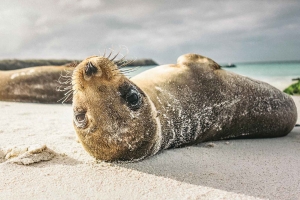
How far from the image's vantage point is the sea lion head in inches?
108

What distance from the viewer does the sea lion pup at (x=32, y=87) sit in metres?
7.39

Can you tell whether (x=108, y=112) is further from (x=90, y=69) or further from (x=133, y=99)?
(x=90, y=69)

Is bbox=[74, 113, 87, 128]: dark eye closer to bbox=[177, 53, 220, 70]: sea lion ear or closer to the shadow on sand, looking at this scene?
the shadow on sand

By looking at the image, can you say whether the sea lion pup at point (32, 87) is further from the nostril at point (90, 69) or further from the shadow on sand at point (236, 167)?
the nostril at point (90, 69)

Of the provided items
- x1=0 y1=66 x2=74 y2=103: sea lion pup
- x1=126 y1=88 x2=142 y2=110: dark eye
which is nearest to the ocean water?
x1=126 y1=88 x2=142 y2=110: dark eye

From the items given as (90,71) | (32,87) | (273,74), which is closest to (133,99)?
(90,71)

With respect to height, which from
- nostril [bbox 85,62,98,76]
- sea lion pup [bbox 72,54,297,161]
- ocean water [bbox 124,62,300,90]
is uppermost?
nostril [bbox 85,62,98,76]

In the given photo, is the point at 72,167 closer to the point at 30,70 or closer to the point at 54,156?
the point at 54,156

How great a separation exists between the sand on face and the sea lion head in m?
0.21

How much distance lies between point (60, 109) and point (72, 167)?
3756 mm

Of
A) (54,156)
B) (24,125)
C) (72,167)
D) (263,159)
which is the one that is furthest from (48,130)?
(263,159)

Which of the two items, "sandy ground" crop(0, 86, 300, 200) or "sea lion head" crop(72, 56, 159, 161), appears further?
"sea lion head" crop(72, 56, 159, 161)

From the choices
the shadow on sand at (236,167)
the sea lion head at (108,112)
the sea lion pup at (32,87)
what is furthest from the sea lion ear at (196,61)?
the sea lion pup at (32,87)

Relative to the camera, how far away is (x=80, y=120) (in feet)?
9.40
